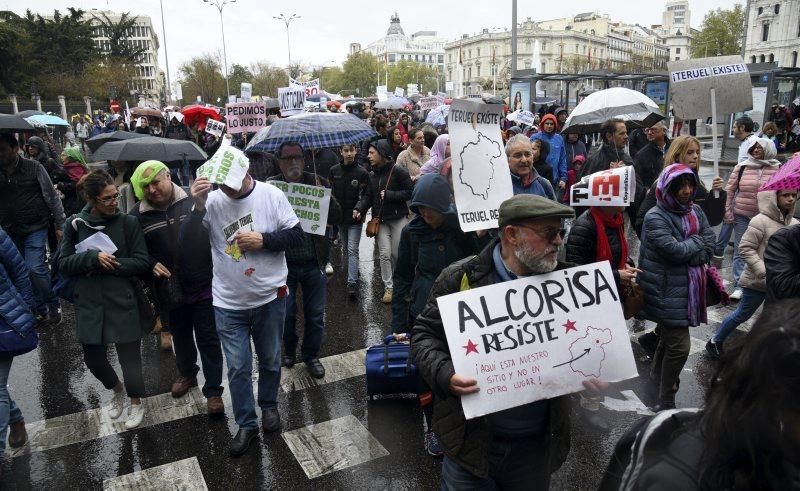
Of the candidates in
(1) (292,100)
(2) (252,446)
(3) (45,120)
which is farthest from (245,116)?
(3) (45,120)

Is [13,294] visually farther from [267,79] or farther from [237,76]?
[237,76]

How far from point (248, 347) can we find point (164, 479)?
948 mm

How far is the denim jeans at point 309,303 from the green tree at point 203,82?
56086 mm

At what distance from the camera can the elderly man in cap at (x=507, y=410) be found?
2.22m

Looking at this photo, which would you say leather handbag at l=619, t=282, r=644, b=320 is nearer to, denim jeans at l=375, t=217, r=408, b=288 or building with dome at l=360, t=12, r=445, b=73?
denim jeans at l=375, t=217, r=408, b=288

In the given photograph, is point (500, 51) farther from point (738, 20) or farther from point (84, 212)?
point (84, 212)

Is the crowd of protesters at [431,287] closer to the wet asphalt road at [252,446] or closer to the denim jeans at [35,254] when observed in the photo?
the denim jeans at [35,254]

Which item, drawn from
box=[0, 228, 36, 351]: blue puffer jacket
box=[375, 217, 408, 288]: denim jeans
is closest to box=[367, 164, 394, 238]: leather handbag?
box=[375, 217, 408, 288]: denim jeans

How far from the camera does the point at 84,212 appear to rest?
13.2 feet

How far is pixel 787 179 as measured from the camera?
3863 mm

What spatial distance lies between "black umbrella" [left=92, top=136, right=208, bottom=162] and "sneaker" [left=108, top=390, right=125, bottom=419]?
2150 millimetres

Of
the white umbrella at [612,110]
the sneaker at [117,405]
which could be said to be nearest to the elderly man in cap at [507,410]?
the sneaker at [117,405]

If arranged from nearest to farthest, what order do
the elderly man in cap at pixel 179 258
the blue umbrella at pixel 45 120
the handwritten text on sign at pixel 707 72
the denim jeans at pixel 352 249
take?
1. the elderly man in cap at pixel 179 258
2. the handwritten text on sign at pixel 707 72
3. the denim jeans at pixel 352 249
4. the blue umbrella at pixel 45 120

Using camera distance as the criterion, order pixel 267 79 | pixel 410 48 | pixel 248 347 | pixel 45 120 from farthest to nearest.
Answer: pixel 410 48 → pixel 267 79 → pixel 45 120 → pixel 248 347
